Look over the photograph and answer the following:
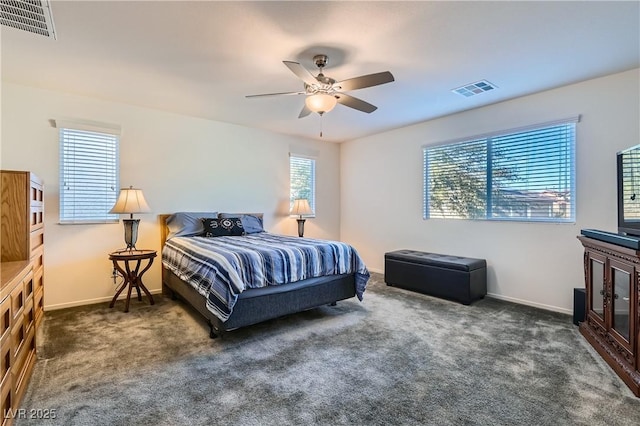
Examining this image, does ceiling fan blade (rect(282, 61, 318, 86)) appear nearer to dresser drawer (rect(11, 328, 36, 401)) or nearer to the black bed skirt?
the black bed skirt

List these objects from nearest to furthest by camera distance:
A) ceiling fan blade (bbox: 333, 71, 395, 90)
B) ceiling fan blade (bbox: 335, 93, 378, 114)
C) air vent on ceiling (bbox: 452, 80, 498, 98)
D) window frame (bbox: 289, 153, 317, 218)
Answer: ceiling fan blade (bbox: 333, 71, 395, 90) < ceiling fan blade (bbox: 335, 93, 378, 114) < air vent on ceiling (bbox: 452, 80, 498, 98) < window frame (bbox: 289, 153, 317, 218)

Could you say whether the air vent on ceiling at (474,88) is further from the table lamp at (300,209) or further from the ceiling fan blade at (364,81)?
the table lamp at (300,209)

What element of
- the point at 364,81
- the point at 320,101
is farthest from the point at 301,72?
the point at 364,81

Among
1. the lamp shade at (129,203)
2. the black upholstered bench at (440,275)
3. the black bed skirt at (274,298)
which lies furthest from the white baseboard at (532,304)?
the lamp shade at (129,203)

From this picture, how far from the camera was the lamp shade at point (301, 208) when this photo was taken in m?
5.40

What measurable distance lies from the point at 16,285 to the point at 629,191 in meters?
4.26

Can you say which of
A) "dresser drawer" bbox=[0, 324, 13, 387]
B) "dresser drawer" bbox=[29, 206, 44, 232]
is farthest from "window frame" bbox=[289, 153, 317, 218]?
"dresser drawer" bbox=[0, 324, 13, 387]

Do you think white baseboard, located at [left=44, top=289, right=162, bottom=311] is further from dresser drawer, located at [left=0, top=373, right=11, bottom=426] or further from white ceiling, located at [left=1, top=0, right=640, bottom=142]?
white ceiling, located at [left=1, top=0, right=640, bottom=142]

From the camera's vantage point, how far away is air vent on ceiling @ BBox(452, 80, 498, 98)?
3.43 meters

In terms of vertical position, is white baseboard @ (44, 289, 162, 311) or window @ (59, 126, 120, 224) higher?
window @ (59, 126, 120, 224)

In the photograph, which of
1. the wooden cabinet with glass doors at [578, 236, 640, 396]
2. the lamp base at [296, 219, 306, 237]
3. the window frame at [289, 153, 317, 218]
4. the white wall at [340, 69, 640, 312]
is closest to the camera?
the wooden cabinet with glass doors at [578, 236, 640, 396]

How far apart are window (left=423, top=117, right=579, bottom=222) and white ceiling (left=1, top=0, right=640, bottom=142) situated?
1.97 feet

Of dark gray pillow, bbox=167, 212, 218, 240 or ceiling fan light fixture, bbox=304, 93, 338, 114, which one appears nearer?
ceiling fan light fixture, bbox=304, 93, 338, 114

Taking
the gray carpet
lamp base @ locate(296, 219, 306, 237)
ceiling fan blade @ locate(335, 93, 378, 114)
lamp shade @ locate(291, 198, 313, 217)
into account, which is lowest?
the gray carpet
